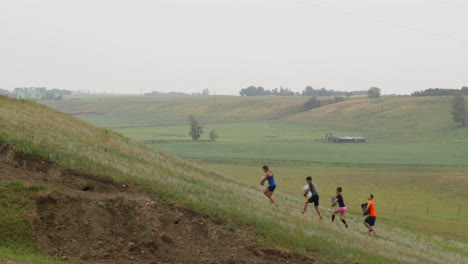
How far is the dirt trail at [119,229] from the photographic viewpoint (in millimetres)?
15922

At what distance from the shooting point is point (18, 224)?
15570 mm

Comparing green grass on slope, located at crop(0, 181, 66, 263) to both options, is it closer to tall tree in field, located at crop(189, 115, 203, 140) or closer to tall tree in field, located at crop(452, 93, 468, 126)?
tall tree in field, located at crop(189, 115, 203, 140)

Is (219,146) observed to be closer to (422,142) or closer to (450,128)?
(422,142)

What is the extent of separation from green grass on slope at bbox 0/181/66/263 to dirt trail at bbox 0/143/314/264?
0.23 m

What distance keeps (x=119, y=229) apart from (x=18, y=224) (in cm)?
273

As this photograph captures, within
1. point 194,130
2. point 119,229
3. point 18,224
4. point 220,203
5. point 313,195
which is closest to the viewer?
point 18,224

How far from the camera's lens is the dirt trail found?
15.9 metres

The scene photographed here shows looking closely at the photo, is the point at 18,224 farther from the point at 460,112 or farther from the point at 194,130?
the point at 460,112

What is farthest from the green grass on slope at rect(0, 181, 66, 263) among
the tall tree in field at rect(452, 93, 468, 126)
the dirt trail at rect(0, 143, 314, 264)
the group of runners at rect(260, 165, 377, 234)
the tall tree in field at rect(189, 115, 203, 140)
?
the tall tree in field at rect(452, 93, 468, 126)

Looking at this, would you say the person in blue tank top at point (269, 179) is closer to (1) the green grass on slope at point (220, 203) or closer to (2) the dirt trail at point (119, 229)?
(1) the green grass on slope at point (220, 203)

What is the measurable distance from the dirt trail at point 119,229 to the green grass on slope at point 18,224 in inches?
9.1

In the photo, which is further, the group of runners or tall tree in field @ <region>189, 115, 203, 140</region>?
tall tree in field @ <region>189, 115, 203, 140</region>

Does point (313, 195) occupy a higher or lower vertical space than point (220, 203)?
lower

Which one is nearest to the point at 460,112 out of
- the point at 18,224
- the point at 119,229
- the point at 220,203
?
the point at 220,203
